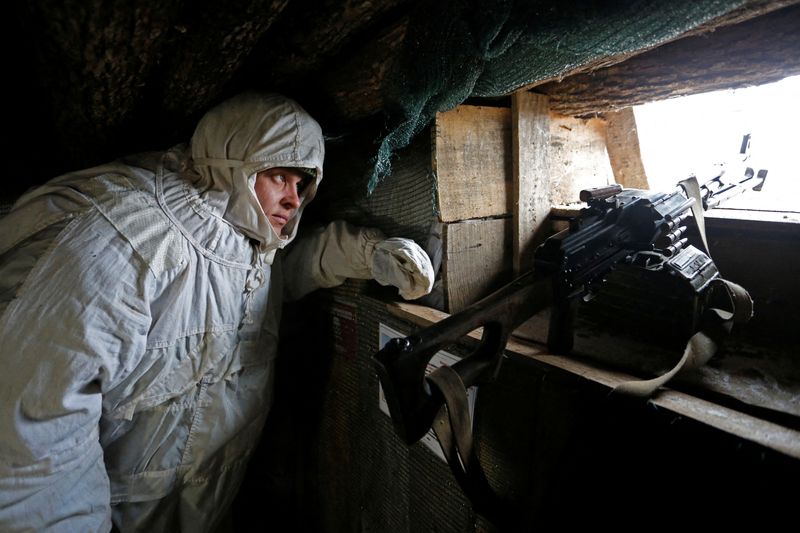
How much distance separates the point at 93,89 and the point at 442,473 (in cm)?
159

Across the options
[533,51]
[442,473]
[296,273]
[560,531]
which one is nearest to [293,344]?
[296,273]

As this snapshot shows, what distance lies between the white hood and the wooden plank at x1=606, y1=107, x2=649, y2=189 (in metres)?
1.31

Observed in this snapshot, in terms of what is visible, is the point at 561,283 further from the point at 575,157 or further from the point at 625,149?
the point at 625,149

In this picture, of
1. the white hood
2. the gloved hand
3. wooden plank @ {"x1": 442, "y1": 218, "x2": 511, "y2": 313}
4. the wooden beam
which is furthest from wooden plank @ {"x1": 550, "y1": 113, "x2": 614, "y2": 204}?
the white hood

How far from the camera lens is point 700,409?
75 cm

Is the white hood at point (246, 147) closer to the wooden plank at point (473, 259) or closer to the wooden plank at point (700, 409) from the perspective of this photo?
the wooden plank at point (473, 259)

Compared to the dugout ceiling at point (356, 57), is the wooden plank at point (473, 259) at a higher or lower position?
lower

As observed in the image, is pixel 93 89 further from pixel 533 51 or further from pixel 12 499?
pixel 533 51

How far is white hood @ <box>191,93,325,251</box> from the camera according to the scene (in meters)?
1.26

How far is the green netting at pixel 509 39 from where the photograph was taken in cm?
68

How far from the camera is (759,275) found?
3.64 feet

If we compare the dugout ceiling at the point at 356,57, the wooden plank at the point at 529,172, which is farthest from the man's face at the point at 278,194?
the wooden plank at the point at 529,172

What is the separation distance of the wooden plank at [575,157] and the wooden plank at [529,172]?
0.09 meters

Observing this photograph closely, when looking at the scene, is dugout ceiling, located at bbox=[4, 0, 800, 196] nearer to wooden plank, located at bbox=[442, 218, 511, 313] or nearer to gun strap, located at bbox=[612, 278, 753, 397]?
wooden plank, located at bbox=[442, 218, 511, 313]
